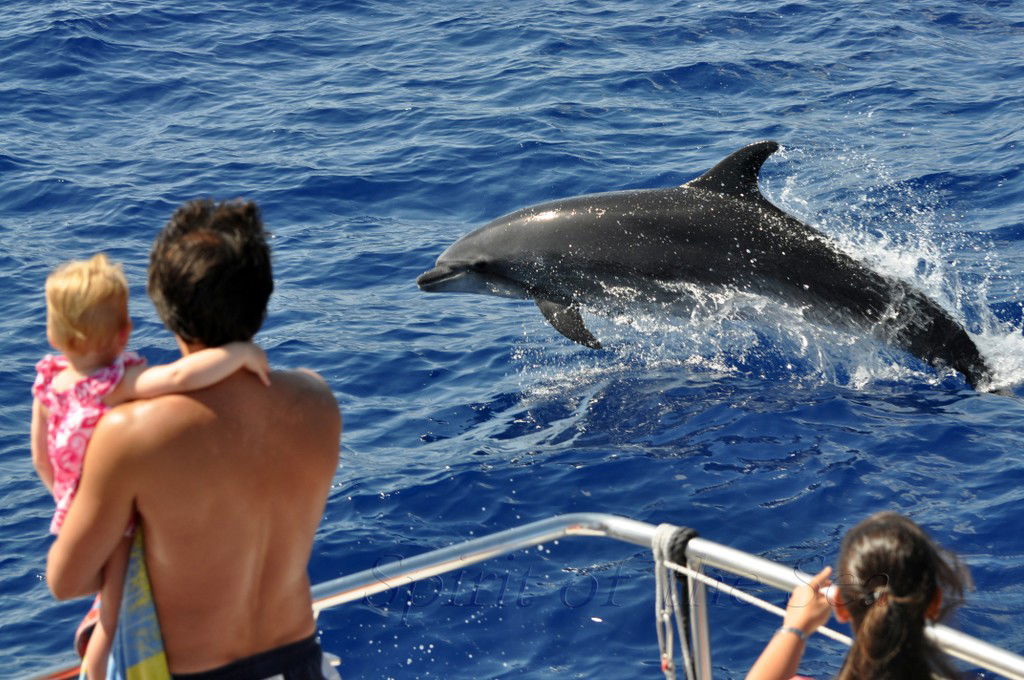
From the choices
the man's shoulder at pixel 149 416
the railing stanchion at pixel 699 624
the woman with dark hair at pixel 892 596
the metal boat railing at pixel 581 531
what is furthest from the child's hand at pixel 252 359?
the railing stanchion at pixel 699 624

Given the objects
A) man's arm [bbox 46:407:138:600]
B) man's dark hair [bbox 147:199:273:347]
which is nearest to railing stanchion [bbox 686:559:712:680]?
man's dark hair [bbox 147:199:273:347]

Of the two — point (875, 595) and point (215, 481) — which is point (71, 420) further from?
point (875, 595)

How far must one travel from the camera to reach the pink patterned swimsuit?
137 inches

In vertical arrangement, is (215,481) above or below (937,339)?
above

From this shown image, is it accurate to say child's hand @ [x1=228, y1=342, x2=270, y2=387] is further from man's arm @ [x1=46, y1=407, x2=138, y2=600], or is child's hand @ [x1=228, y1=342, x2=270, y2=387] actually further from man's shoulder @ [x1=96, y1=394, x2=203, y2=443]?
man's arm @ [x1=46, y1=407, x2=138, y2=600]

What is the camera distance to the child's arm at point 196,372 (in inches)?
134

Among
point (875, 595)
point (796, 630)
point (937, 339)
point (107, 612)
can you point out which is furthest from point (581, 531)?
point (937, 339)

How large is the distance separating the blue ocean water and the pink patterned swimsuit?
3711 millimetres

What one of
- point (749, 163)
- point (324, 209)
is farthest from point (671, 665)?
point (324, 209)

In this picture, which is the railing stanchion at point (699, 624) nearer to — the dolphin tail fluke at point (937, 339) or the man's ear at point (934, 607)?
the man's ear at point (934, 607)

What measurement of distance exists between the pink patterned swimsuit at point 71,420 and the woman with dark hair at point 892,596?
6.57 ft

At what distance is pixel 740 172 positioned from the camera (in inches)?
407

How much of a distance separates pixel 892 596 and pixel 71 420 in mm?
2193

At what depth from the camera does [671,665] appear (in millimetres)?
4781
